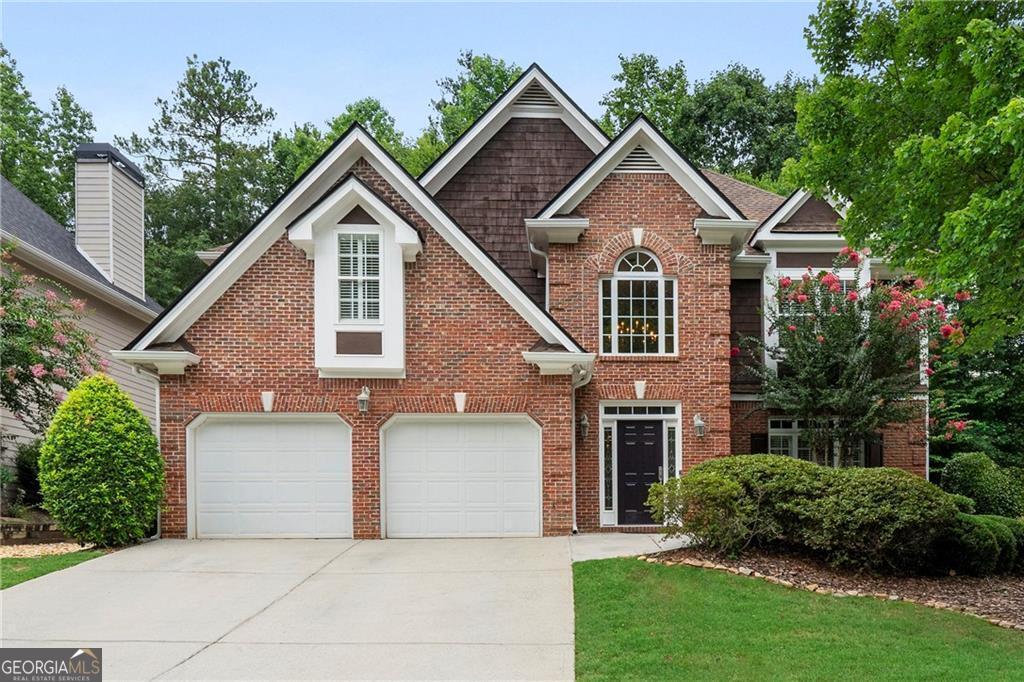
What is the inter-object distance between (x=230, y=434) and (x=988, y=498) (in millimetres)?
14703

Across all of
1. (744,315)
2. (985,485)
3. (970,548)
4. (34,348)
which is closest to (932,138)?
(970,548)

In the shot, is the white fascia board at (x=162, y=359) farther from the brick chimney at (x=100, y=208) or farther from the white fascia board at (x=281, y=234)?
the brick chimney at (x=100, y=208)

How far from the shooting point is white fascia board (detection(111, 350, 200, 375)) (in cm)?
1312

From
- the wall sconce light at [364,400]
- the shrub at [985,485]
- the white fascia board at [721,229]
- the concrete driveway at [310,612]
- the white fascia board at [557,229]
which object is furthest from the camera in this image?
the shrub at [985,485]

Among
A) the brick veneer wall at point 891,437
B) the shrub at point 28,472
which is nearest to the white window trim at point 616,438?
the brick veneer wall at point 891,437

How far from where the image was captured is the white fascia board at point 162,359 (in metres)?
13.1

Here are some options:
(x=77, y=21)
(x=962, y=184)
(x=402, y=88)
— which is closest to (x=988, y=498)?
(x=962, y=184)

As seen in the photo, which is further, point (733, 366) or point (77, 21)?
point (733, 366)

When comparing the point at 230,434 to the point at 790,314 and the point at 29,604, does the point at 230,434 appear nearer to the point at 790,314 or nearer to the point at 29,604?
the point at 29,604

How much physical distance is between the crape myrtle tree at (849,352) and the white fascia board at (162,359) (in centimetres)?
1018

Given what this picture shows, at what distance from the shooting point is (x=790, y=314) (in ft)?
52.2

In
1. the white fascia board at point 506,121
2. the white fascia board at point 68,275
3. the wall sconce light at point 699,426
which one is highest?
the white fascia board at point 506,121

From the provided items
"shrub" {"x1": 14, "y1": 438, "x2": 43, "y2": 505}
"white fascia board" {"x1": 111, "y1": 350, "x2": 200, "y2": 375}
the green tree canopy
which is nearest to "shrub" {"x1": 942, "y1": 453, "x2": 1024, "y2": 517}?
the green tree canopy

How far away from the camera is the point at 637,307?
50.5 ft
